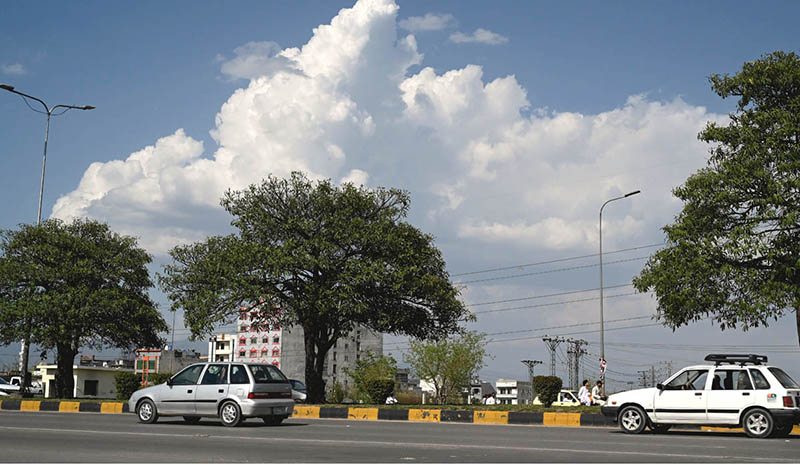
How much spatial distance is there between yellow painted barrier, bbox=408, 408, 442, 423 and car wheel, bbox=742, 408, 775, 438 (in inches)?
391

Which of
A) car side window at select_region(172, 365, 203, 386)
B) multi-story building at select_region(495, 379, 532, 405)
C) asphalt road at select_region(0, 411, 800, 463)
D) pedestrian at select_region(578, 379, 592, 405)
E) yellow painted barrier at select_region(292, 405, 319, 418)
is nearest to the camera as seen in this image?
asphalt road at select_region(0, 411, 800, 463)

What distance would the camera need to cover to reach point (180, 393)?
19312 mm

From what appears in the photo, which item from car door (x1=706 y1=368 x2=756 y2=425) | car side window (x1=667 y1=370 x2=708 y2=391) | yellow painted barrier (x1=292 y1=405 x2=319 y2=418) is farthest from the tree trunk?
car door (x1=706 y1=368 x2=756 y2=425)

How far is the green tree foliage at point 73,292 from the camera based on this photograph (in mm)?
35812

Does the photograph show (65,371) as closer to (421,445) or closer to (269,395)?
(269,395)

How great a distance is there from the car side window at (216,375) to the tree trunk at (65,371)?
22.1m

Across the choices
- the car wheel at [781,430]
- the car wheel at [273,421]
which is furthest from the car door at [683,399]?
the car wheel at [273,421]

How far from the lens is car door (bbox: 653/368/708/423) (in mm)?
17094

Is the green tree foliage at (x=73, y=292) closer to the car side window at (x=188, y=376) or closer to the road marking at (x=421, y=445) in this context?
the car side window at (x=188, y=376)

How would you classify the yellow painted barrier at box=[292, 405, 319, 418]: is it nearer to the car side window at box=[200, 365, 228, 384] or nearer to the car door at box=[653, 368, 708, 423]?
the car side window at box=[200, 365, 228, 384]

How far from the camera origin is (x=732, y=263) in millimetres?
25578

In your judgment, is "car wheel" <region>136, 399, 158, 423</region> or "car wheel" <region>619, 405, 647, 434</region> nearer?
"car wheel" <region>619, 405, 647, 434</region>

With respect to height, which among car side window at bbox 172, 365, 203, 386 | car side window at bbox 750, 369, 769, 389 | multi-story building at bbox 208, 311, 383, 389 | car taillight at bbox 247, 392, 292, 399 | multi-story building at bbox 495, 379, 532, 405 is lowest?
multi-story building at bbox 495, 379, 532, 405

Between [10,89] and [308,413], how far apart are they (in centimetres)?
2103
